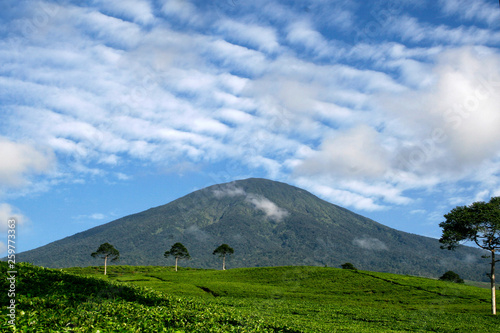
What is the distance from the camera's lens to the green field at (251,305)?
12664 millimetres

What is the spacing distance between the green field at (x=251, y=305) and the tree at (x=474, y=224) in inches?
366

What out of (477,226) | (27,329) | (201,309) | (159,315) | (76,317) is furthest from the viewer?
(477,226)

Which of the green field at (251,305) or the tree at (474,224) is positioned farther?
the tree at (474,224)

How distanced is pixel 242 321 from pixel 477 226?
43274 mm

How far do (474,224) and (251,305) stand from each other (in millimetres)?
32258

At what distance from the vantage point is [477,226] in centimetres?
4616

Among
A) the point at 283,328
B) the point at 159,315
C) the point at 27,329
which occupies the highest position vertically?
the point at 27,329

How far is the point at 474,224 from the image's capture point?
46.3 m

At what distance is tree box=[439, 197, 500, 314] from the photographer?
1773 inches

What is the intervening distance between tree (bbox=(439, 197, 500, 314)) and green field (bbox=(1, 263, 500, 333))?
30.5ft

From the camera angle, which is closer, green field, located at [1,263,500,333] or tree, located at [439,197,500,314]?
green field, located at [1,263,500,333]

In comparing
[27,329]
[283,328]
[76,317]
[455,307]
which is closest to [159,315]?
[76,317]

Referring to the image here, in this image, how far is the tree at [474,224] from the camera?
148 feet

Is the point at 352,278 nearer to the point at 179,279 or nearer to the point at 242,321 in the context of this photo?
the point at 179,279
